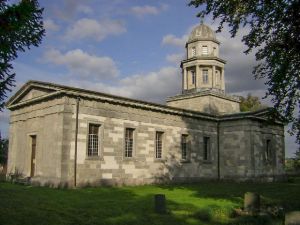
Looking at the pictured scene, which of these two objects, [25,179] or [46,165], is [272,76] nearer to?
[46,165]

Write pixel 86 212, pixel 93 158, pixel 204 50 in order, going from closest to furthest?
1. pixel 86 212
2. pixel 93 158
3. pixel 204 50

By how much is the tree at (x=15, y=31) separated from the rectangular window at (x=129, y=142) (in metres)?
18.5

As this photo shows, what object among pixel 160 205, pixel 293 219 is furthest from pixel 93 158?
pixel 293 219

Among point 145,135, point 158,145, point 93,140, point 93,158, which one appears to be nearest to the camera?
point 93,158

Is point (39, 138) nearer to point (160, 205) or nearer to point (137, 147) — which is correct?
point (137, 147)

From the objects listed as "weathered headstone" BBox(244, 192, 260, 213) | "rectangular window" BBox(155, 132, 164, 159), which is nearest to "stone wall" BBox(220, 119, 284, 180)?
"rectangular window" BBox(155, 132, 164, 159)

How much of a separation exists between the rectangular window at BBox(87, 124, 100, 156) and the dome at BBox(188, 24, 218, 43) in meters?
19.0

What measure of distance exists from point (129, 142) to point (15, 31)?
19680 mm

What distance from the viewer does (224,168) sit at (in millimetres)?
34906

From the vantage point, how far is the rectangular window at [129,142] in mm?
26938

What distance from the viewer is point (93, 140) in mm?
24719

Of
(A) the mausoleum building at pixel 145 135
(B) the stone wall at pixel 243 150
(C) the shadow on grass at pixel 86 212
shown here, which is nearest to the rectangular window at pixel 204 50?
(A) the mausoleum building at pixel 145 135

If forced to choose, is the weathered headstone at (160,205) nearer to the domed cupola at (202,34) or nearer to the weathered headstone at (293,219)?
the weathered headstone at (293,219)

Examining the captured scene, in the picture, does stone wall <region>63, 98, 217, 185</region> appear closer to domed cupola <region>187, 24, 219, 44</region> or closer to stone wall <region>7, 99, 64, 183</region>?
stone wall <region>7, 99, 64, 183</region>
